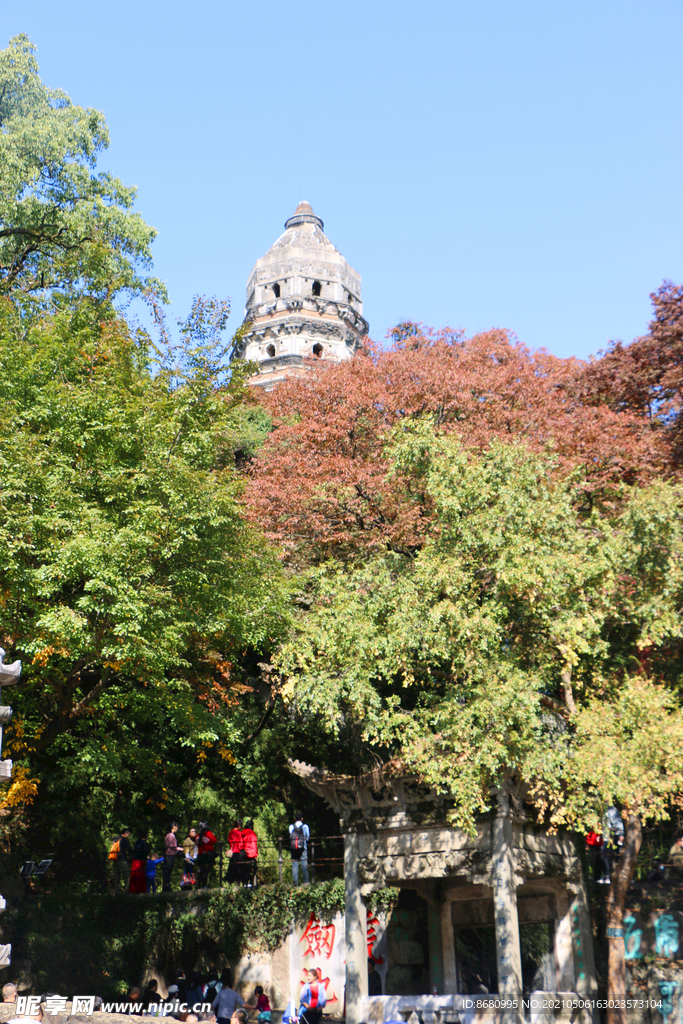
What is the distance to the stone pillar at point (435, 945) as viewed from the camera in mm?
15906

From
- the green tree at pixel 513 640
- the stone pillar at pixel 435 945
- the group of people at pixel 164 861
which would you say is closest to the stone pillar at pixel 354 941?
the green tree at pixel 513 640

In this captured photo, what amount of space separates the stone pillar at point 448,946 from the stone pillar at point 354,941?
2.53m

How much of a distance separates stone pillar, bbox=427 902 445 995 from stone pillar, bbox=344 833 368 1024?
250cm

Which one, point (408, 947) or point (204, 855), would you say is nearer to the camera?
point (408, 947)

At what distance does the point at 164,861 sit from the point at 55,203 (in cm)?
1470

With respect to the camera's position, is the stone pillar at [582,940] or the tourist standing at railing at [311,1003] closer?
the tourist standing at railing at [311,1003]

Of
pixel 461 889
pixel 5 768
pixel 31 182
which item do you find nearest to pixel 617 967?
pixel 461 889

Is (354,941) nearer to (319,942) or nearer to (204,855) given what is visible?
(319,942)

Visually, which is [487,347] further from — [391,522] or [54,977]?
[54,977]

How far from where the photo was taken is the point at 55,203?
66.7ft

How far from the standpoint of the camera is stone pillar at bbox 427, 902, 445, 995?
15.9m

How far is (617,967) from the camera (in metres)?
13.5

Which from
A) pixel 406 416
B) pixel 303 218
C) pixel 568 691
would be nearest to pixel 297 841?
pixel 568 691

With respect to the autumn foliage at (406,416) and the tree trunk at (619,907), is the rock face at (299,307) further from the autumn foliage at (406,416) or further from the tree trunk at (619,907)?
the tree trunk at (619,907)
